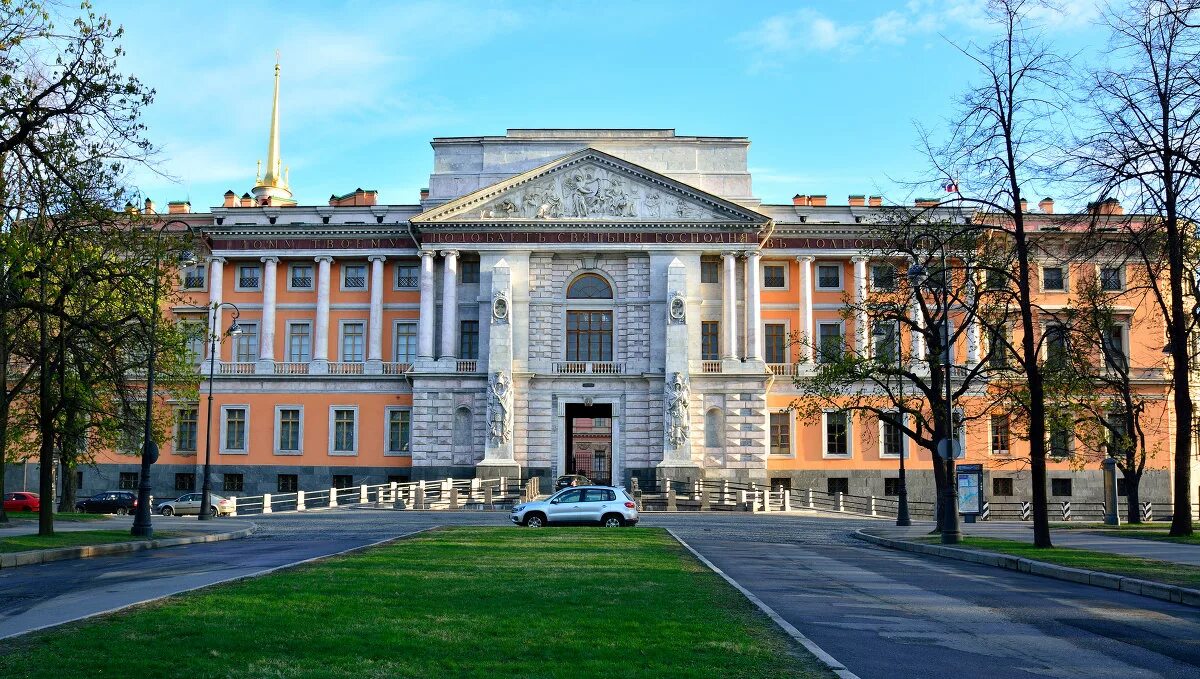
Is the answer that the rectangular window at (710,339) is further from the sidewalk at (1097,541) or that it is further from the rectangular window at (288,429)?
the rectangular window at (288,429)

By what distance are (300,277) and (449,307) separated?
33.8ft

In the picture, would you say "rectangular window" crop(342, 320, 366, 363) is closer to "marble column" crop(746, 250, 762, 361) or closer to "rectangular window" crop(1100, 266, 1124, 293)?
"marble column" crop(746, 250, 762, 361)

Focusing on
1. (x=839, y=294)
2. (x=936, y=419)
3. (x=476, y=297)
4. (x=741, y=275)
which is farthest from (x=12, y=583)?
(x=839, y=294)

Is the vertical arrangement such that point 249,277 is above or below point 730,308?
above

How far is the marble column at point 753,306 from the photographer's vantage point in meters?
56.2

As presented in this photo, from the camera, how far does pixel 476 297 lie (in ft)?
190

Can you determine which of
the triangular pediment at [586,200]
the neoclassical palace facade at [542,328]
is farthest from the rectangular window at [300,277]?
the triangular pediment at [586,200]

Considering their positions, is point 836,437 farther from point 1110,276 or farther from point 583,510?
point 1110,276

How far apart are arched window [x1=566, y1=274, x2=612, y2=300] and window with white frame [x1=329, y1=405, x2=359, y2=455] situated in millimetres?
13530

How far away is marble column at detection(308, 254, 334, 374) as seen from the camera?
5897cm

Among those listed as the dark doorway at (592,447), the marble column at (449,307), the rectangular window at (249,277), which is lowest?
the dark doorway at (592,447)

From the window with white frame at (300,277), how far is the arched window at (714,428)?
77.5 feet

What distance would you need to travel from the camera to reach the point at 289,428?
58.8 meters

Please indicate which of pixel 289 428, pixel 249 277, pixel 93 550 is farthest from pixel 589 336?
pixel 93 550
